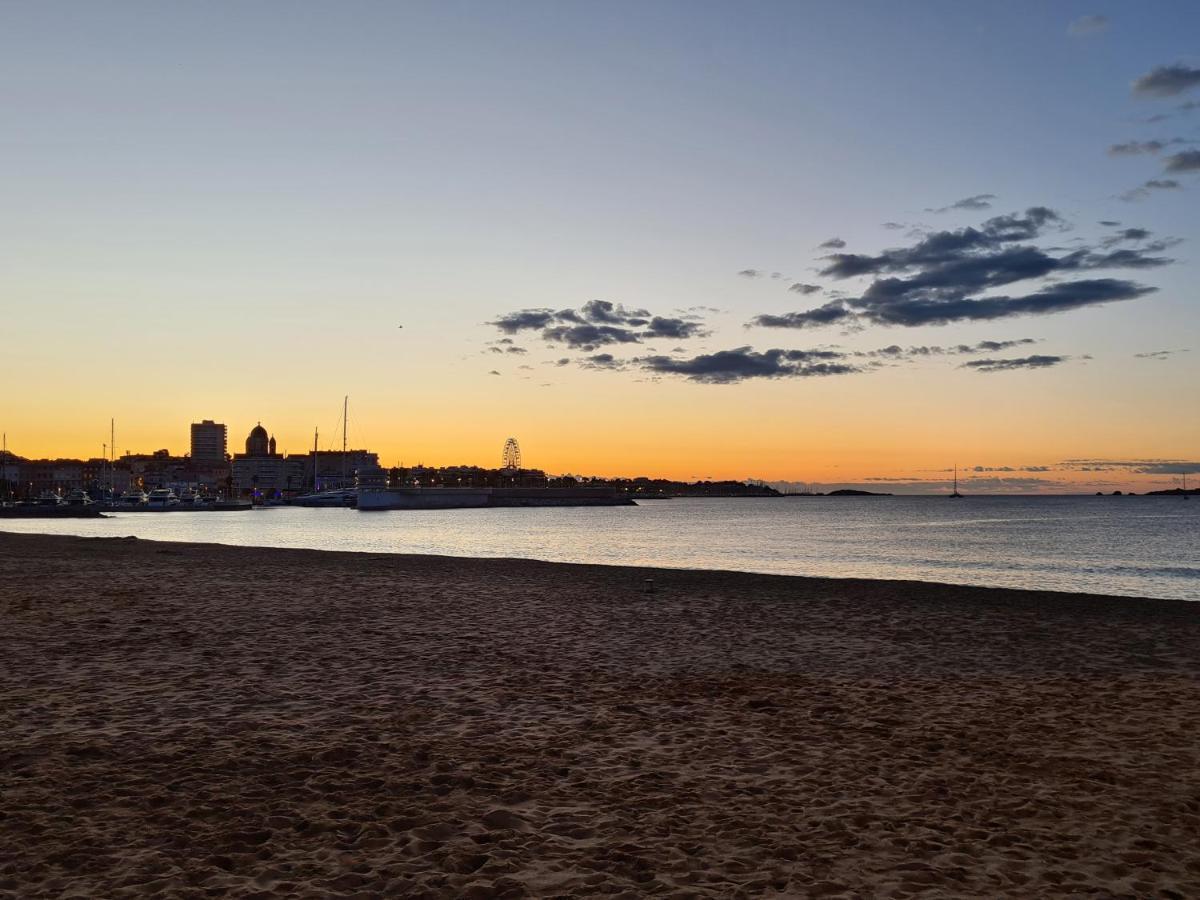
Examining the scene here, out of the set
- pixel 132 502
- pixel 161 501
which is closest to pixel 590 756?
pixel 161 501

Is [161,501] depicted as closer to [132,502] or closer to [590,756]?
[132,502]

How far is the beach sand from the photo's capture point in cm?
648

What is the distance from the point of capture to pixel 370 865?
6.49m

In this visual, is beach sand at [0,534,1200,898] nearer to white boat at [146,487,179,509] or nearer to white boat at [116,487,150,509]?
white boat at [146,487,179,509]

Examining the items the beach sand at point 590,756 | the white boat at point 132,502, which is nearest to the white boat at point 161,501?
the white boat at point 132,502

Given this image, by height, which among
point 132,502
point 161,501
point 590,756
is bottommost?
point 132,502

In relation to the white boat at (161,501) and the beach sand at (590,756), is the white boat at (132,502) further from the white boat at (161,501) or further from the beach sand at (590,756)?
the beach sand at (590,756)

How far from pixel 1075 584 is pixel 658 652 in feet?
93.4

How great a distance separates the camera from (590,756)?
9.45 metres

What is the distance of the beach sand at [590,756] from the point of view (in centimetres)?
648

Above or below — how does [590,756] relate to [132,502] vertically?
above

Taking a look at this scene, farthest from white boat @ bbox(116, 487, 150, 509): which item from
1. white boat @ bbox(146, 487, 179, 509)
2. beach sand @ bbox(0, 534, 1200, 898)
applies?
beach sand @ bbox(0, 534, 1200, 898)

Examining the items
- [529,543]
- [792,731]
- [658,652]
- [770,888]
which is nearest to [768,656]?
[658,652]

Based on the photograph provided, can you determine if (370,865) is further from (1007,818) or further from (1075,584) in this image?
(1075,584)
